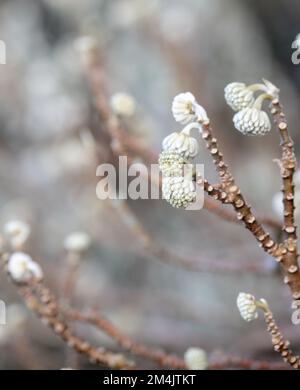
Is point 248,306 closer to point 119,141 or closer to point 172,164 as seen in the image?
point 172,164

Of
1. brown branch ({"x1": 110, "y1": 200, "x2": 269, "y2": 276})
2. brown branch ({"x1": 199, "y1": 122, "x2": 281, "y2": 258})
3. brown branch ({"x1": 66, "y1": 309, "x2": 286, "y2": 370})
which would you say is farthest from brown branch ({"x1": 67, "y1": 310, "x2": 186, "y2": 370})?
brown branch ({"x1": 199, "y1": 122, "x2": 281, "y2": 258})

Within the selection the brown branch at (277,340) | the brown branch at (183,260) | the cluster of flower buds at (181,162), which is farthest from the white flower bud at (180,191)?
the brown branch at (183,260)

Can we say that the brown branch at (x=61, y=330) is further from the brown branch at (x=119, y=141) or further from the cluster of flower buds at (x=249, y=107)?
the cluster of flower buds at (x=249, y=107)

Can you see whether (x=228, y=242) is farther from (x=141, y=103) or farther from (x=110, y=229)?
(x=141, y=103)

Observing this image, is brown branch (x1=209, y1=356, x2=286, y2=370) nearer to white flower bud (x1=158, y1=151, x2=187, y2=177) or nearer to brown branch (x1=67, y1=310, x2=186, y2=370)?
brown branch (x1=67, y1=310, x2=186, y2=370)

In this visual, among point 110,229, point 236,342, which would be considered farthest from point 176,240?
point 236,342

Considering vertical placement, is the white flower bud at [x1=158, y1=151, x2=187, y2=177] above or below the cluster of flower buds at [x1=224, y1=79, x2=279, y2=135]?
below
